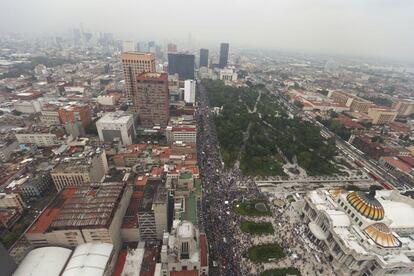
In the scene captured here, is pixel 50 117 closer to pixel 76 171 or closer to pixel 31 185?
pixel 31 185

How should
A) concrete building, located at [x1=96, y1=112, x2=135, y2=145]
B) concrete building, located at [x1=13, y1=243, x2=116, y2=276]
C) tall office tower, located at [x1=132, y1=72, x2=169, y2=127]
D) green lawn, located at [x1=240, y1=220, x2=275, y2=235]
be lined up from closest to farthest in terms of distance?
concrete building, located at [x1=13, y1=243, x2=116, y2=276] → green lawn, located at [x1=240, y1=220, x2=275, y2=235] → concrete building, located at [x1=96, y1=112, x2=135, y2=145] → tall office tower, located at [x1=132, y1=72, x2=169, y2=127]

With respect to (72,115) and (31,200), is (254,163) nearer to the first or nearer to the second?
(31,200)

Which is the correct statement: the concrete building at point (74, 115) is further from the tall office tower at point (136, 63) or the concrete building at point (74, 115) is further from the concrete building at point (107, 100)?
the tall office tower at point (136, 63)

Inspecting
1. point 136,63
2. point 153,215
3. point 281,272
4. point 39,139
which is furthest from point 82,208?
point 136,63

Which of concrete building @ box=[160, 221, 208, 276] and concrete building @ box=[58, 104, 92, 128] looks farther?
concrete building @ box=[58, 104, 92, 128]

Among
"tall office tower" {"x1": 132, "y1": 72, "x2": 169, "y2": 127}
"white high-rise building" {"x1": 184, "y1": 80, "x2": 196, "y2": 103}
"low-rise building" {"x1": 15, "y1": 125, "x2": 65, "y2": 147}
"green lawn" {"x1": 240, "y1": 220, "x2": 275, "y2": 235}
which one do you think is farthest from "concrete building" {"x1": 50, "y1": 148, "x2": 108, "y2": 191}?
"white high-rise building" {"x1": 184, "y1": 80, "x2": 196, "y2": 103}

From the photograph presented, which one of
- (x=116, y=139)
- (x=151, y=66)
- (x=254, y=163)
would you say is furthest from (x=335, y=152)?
(x=151, y=66)

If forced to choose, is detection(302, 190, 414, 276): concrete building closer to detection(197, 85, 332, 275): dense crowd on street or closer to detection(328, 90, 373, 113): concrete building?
detection(197, 85, 332, 275): dense crowd on street
